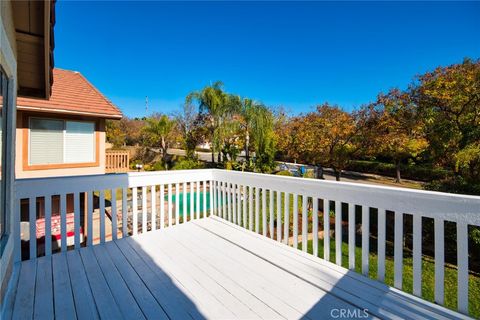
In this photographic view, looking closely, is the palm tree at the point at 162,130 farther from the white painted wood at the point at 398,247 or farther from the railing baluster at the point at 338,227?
the white painted wood at the point at 398,247

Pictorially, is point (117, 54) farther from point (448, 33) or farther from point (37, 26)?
point (448, 33)

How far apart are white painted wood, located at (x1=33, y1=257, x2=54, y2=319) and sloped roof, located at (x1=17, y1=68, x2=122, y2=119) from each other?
19.1 feet

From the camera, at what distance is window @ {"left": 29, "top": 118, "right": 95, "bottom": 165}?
272 inches

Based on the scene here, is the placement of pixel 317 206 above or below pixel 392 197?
below

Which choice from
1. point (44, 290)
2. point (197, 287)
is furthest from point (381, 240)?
point (44, 290)

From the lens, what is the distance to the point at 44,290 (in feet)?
6.42

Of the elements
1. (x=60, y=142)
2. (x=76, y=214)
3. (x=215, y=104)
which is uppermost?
(x=215, y=104)

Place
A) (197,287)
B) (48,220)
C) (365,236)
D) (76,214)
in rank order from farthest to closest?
(76,214)
(48,220)
(365,236)
(197,287)

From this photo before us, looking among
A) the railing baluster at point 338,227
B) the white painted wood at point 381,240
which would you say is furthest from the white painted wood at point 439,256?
the railing baluster at point 338,227

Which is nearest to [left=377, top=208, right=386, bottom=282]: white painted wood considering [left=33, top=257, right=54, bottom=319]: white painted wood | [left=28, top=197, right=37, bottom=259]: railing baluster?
[left=33, top=257, right=54, bottom=319]: white painted wood

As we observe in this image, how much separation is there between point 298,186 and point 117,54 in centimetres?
1495

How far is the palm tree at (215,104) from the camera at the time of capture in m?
14.3

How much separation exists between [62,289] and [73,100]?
24.2 ft

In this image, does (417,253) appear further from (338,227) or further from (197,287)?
(197,287)
